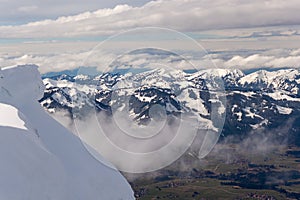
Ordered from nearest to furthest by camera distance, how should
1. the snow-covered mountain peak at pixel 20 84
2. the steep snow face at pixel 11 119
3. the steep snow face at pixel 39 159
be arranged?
the steep snow face at pixel 39 159
the steep snow face at pixel 11 119
the snow-covered mountain peak at pixel 20 84

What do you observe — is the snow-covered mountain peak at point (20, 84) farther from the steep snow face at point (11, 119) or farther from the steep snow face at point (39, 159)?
the steep snow face at point (11, 119)

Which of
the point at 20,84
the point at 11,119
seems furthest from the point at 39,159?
the point at 20,84

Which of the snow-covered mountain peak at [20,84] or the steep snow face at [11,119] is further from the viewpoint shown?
the snow-covered mountain peak at [20,84]

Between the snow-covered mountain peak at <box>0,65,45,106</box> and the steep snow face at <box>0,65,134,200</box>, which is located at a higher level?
the snow-covered mountain peak at <box>0,65,45,106</box>

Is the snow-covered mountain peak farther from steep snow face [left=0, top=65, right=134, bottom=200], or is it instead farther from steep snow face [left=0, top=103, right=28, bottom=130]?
steep snow face [left=0, top=103, right=28, bottom=130]

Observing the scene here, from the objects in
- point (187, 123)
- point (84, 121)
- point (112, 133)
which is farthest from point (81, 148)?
point (187, 123)

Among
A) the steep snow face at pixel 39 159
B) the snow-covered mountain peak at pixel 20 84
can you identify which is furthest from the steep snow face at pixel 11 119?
the snow-covered mountain peak at pixel 20 84

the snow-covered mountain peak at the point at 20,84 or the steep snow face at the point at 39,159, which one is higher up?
the snow-covered mountain peak at the point at 20,84

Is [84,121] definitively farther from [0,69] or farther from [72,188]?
[72,188]

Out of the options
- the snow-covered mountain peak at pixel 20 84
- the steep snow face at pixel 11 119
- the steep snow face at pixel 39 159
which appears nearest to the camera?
the steep snow face at pixel 39 159

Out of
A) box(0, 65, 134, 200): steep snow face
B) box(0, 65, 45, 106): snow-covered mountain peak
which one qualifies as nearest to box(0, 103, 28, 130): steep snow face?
box(0, 65, 134, 200): steep snow face

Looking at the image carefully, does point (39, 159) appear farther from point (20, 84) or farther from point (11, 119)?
point (20, 84)
